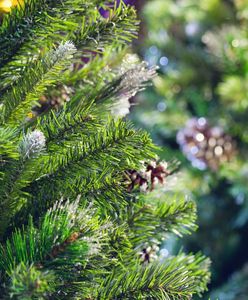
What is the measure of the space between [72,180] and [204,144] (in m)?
1.16

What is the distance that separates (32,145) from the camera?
0.41 m

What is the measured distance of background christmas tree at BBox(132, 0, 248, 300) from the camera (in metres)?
1.45

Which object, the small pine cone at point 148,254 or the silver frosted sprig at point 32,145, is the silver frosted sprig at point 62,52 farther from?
the small pine cone at point 148,254

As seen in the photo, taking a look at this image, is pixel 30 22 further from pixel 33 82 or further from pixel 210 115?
pixel 210 115

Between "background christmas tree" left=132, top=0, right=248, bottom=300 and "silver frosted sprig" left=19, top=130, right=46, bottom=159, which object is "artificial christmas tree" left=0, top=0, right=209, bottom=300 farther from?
"background christmas tree" left=132, top=0, right=248, bottom=300

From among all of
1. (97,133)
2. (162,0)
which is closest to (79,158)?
(97,133)

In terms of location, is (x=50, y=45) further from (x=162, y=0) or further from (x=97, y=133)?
(x=162, y=0)

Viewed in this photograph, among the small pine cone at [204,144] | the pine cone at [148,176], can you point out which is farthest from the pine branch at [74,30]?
the small pine cone at [204,144]

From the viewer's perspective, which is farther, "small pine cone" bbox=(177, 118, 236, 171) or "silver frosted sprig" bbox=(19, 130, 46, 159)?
"small pine cone" bbox=(177, 118, 236, 171)

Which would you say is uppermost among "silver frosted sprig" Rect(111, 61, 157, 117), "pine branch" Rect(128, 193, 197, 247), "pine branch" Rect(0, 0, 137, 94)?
"pine branch" Rect(0, 0, 137, 94)

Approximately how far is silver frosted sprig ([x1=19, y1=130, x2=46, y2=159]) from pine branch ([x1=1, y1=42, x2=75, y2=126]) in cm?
5

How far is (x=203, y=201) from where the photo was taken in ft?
5.08

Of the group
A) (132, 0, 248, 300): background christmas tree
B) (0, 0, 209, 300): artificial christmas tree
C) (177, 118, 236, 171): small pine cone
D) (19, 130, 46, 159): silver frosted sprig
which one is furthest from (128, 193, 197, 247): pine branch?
(177, 118, 236, 171): small pine cone

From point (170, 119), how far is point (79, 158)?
1171 millimetres
